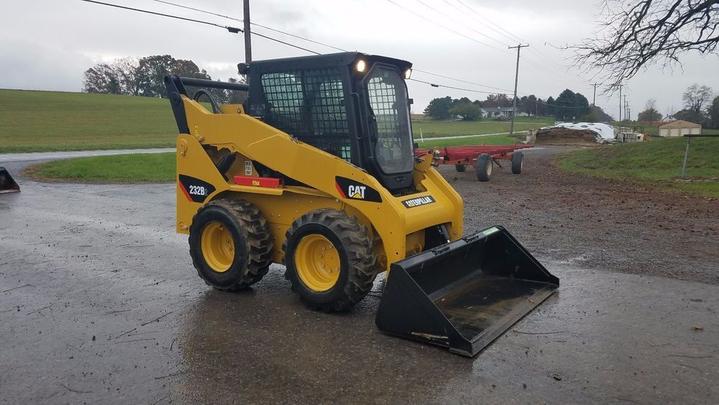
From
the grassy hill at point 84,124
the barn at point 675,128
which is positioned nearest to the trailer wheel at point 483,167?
the grassy hill at point 84,124

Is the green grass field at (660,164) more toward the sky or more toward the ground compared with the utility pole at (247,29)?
more toward the ground

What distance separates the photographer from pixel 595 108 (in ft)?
328

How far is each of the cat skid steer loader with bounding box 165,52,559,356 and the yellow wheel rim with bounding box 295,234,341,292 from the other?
0.01m

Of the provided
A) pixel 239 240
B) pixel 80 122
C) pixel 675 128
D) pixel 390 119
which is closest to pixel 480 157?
pixel 390 119

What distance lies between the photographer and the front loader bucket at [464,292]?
4.37 metres

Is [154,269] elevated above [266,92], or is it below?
below

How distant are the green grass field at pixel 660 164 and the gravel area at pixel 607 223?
1.24 meters

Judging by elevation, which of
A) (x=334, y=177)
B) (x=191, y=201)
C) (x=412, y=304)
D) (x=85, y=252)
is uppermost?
(x=334, y=177)

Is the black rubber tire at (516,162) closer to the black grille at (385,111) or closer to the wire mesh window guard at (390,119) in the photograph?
the wire mesh window guard at (390,119)

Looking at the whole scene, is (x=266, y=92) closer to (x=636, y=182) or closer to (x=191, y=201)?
(x=191, y=201)

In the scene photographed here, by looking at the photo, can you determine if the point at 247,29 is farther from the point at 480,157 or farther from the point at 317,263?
the point at 317,263

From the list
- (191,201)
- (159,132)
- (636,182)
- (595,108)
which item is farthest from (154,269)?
(595,108)

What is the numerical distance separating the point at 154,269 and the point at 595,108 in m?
105

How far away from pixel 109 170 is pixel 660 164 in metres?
19.3
